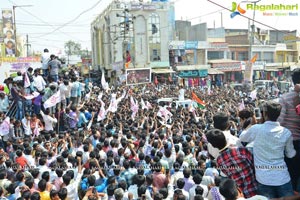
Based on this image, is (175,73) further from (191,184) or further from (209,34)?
(191,184)

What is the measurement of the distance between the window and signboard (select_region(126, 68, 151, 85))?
10108 mm

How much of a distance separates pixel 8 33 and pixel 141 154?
102ft

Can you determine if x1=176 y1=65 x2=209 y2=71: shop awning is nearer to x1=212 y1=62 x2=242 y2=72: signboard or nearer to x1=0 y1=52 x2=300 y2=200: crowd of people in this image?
x1=212 y1=62 x2=242 y2=72: signboard

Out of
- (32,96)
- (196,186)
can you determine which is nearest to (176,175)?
(196,186)

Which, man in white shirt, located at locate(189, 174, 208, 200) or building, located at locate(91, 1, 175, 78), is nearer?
man in white shirt, located at locate(189, 174, 208, 200)

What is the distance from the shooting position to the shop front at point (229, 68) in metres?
37.3

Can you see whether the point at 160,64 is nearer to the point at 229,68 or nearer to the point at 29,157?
the point at 229,68

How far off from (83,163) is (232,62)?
32.7 metres

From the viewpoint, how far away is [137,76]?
25875 millimetres

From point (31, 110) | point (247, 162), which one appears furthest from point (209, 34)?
point (247, 162)

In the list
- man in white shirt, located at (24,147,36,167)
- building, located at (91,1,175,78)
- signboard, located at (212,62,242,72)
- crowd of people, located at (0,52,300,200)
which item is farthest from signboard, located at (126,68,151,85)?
man in white shirt, located at (24,147,36,167)

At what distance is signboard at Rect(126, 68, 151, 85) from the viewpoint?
24.9 m

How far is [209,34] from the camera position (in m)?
44.4

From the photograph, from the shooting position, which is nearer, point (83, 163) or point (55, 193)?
point (55, 193)
